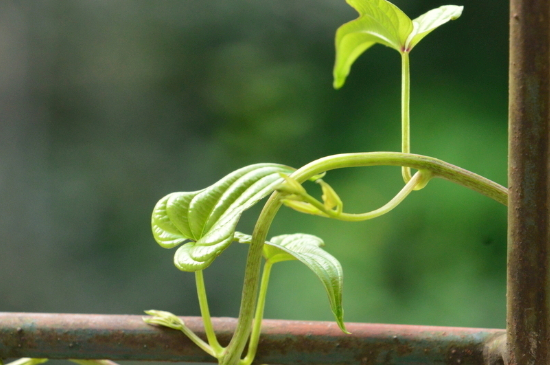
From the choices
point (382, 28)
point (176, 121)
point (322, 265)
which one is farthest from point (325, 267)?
point (176, 121)

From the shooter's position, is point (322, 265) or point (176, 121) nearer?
point (322, 265)

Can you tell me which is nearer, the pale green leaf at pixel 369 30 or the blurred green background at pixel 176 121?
the pale green leaf at pixel 369 30

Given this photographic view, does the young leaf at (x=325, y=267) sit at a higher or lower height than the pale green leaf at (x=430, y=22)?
lower

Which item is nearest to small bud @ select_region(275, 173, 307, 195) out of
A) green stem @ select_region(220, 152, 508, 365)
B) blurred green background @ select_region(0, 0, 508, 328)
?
green stem @ select_region(220, 152, 508, 365)

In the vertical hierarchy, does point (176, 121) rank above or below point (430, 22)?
below

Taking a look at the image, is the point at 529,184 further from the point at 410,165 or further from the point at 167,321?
the point at 167,321

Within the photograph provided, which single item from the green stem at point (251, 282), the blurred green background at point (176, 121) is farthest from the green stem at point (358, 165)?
the blurred green background at point (176, 121)

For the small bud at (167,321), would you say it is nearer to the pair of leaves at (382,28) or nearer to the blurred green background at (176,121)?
the pair of leaves at (382,28)

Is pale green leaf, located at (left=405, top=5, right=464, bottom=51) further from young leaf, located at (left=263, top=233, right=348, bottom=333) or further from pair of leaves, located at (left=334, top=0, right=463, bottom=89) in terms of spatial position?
young leaf, located at (left=263, top=233, right=348, bottom=333)
